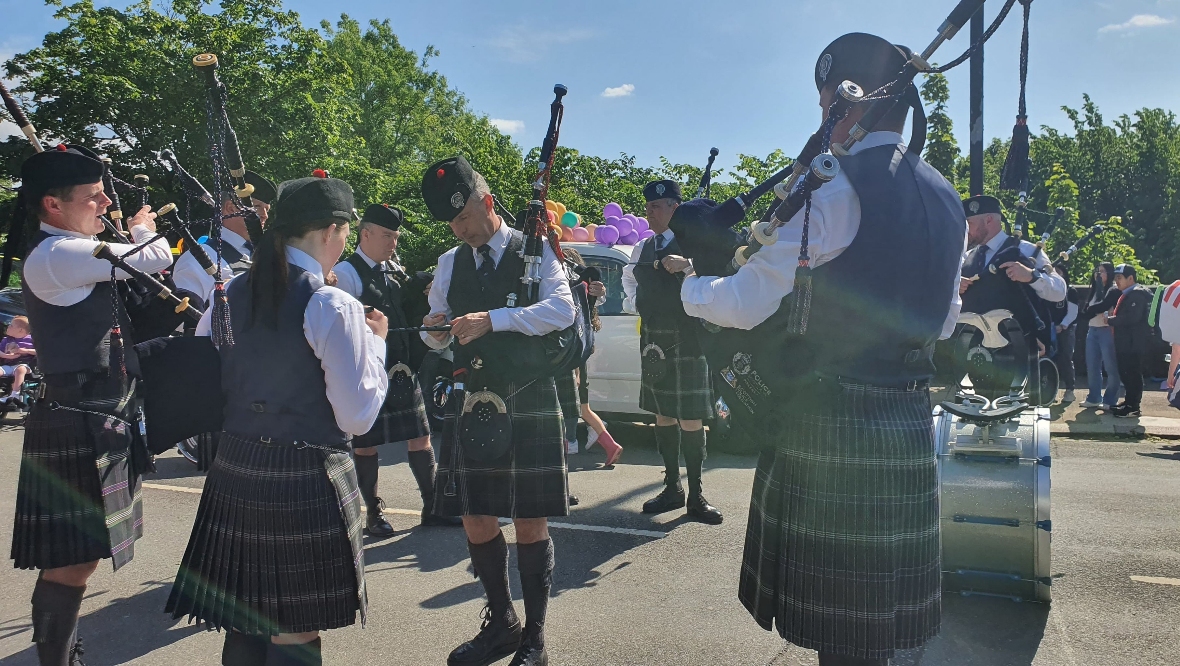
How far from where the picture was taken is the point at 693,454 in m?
4.94

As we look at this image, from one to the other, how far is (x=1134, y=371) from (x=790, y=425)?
28.1 ft

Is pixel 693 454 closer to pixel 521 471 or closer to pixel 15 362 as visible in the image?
pixel 521 471

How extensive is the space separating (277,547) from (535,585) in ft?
3.54

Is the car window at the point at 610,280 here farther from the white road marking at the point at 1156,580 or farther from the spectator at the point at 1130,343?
the spectator at the point at 1130,343

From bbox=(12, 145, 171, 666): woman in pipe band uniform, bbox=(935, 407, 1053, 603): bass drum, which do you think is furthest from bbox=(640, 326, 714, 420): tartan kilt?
bbox=(12, 145, 171, 666): woman in pipe band uniform

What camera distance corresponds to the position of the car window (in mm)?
7055

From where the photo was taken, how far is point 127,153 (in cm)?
1767

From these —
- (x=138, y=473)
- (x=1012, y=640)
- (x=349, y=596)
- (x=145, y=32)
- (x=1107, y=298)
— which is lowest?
(x=1012, y=640)

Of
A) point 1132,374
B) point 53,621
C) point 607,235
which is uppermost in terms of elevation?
point 607,235

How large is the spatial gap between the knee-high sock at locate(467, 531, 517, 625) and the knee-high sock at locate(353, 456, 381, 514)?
179 centimetres

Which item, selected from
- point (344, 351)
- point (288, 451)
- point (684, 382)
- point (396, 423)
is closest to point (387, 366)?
point (396, 423)

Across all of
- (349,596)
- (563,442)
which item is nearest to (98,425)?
(349,596)

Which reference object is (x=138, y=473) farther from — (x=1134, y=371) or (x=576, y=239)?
(x=1134, y=371)

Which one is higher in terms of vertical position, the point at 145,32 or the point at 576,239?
the point at 145,32
